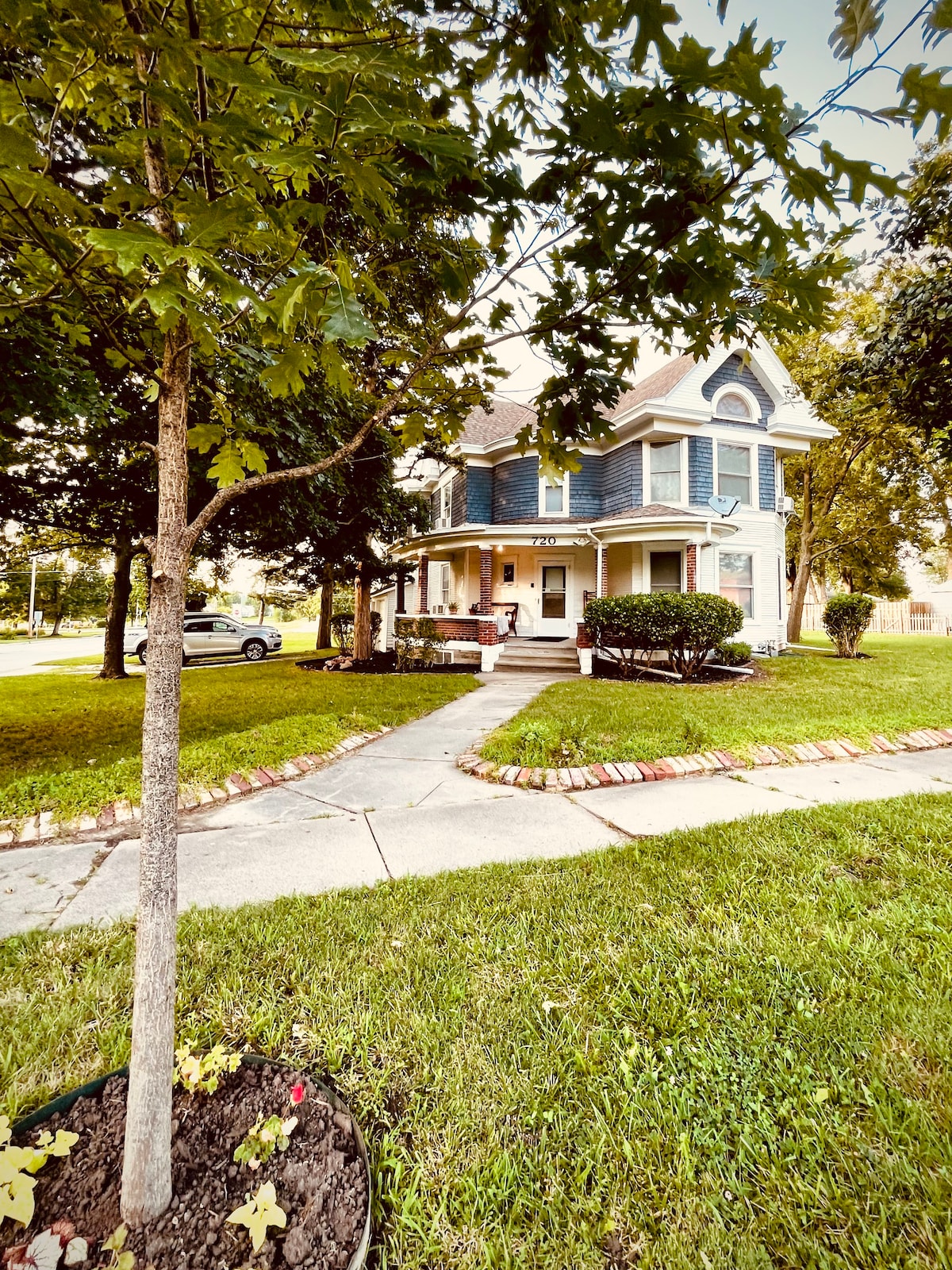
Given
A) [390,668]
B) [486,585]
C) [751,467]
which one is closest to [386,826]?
[390,668]

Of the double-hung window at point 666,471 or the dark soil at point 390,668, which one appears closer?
the dark soil at point 390,668

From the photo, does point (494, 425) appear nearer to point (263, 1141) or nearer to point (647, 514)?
point (647, 514)

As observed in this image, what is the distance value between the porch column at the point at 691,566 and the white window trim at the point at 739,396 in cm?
406

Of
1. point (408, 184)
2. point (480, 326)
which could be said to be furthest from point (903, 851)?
point (408, 184)

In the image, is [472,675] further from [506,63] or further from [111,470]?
[506,63]

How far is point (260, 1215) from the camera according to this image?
3.69 feet

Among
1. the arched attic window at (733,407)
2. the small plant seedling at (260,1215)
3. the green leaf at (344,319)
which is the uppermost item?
the arched attic window at (733,407)

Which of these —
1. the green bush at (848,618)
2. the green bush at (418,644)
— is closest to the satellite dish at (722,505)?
the green bush at (848,618)

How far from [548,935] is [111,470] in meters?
9.93

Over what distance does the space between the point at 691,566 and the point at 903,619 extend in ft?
93.3

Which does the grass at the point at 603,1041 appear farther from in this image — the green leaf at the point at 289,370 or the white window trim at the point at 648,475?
the white window trim at the point at 648,475

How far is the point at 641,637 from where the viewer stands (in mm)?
11133

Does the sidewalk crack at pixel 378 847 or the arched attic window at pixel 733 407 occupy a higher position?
the arched attic window at pixel 733 407

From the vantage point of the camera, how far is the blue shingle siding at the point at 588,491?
16.0m
